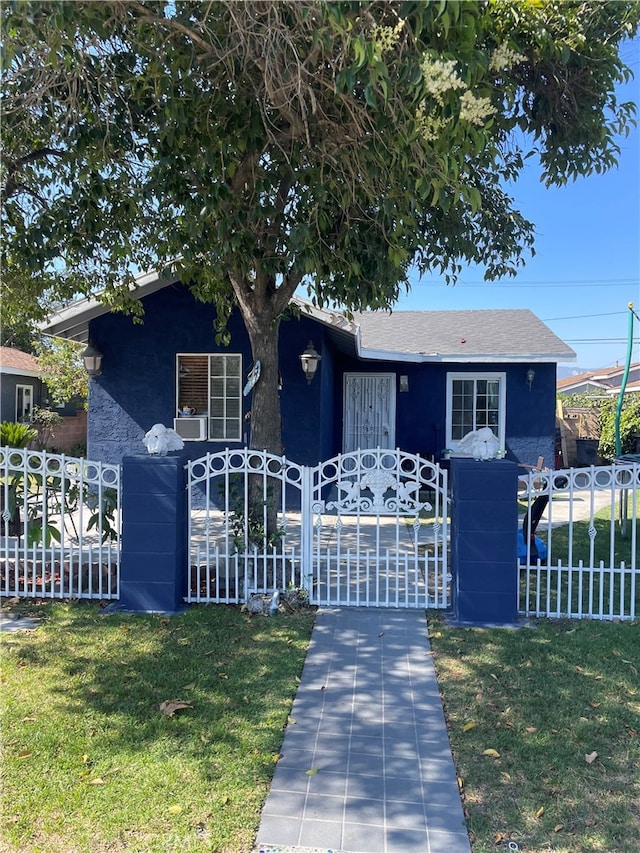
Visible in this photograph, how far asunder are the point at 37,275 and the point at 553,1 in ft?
20.8

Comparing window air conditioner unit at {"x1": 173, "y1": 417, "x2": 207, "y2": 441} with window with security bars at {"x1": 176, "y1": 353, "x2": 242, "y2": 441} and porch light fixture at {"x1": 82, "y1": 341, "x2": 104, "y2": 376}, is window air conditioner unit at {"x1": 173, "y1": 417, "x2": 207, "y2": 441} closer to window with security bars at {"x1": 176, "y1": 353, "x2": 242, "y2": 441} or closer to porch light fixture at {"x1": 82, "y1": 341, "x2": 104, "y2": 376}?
window with security bars at {"x1": 176, "y1": 353, "x2": 242, "y2": 441}

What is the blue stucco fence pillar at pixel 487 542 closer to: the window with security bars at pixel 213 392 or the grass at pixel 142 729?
the grass at pixel 142 729

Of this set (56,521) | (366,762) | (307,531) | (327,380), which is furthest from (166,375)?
(366,762)

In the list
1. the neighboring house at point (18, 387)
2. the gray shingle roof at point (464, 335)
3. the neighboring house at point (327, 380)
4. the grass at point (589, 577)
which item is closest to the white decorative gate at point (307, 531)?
the grass at point (589, 577)

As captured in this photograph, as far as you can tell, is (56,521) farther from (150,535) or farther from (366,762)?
(366,762)

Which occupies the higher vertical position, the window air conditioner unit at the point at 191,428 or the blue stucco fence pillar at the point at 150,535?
the window air conditioner unit at the point at 191,428

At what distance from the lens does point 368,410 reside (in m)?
12.9

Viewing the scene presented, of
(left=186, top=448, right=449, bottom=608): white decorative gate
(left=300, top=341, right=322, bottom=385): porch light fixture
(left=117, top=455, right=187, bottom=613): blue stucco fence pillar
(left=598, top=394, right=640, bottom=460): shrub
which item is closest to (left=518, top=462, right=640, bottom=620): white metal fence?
(left=186, top=448, right=449, bottom=608): white decorative gate

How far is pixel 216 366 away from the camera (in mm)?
10398

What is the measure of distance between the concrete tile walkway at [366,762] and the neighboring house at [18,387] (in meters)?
17.4

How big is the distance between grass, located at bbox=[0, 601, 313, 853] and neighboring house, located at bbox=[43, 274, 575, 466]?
218 inches

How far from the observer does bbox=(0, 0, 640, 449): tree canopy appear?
3607 mm

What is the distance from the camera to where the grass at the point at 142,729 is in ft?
8.42

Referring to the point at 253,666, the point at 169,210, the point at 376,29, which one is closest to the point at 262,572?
the point at 253,666
